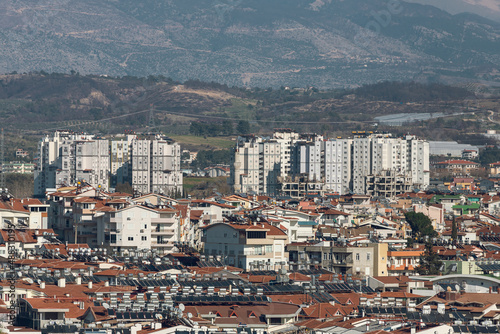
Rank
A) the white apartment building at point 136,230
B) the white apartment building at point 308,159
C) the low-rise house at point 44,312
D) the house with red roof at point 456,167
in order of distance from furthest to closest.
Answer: the house with red roof at point 456,167 < the white apartment building at point 308,159 < the white apartment building at point 136,230 < the low-rise house at point 44,312

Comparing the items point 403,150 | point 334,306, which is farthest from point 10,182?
point 334,306

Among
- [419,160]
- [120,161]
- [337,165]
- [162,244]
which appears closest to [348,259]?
[162,244]

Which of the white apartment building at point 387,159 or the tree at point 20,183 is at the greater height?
the white apartment building at point 387,159

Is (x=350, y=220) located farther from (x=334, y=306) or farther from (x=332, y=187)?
(x=332, y=187)

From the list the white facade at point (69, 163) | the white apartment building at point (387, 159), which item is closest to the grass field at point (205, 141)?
the white apartment building at point (387, 159)

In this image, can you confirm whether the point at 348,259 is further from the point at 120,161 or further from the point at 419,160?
the point at 419,160

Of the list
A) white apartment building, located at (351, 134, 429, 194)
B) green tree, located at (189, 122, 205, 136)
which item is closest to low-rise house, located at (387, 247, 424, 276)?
white apartment building, located at (351, 134, 429, 194)

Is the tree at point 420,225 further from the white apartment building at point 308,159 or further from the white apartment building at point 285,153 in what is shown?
the white apartment building at point 285,153
